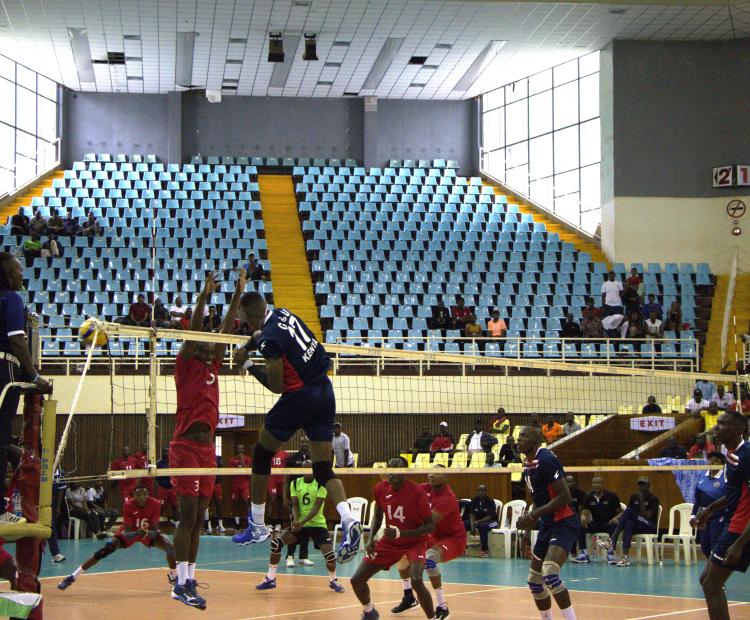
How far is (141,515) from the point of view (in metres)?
14.8

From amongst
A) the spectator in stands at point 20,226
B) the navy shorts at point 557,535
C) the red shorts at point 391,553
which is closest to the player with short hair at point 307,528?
the red shorts at point 391,553

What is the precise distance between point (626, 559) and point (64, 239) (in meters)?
18.9

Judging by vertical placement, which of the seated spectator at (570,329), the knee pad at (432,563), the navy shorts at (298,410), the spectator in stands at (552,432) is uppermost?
the seated spectator at (570,329)

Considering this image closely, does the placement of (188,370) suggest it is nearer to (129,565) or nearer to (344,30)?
(129,565)

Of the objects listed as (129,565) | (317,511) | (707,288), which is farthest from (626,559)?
(707,288)

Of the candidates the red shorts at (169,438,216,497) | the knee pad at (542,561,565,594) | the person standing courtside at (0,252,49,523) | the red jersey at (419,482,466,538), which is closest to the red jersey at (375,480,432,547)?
the red jersey at (419,482,466,538)

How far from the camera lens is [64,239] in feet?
103

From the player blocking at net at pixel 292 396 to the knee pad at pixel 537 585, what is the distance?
2056 mm

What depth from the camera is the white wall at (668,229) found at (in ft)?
109

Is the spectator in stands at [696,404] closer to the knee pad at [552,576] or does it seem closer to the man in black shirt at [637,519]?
the man in black shirt at [637,519]

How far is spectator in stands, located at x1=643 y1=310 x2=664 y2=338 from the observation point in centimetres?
2859

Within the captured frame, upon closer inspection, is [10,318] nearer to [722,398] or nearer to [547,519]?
[547,519]

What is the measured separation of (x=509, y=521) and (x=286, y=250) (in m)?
15.0

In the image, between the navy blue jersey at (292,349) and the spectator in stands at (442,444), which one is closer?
the navy blue jersey at (292,349)
